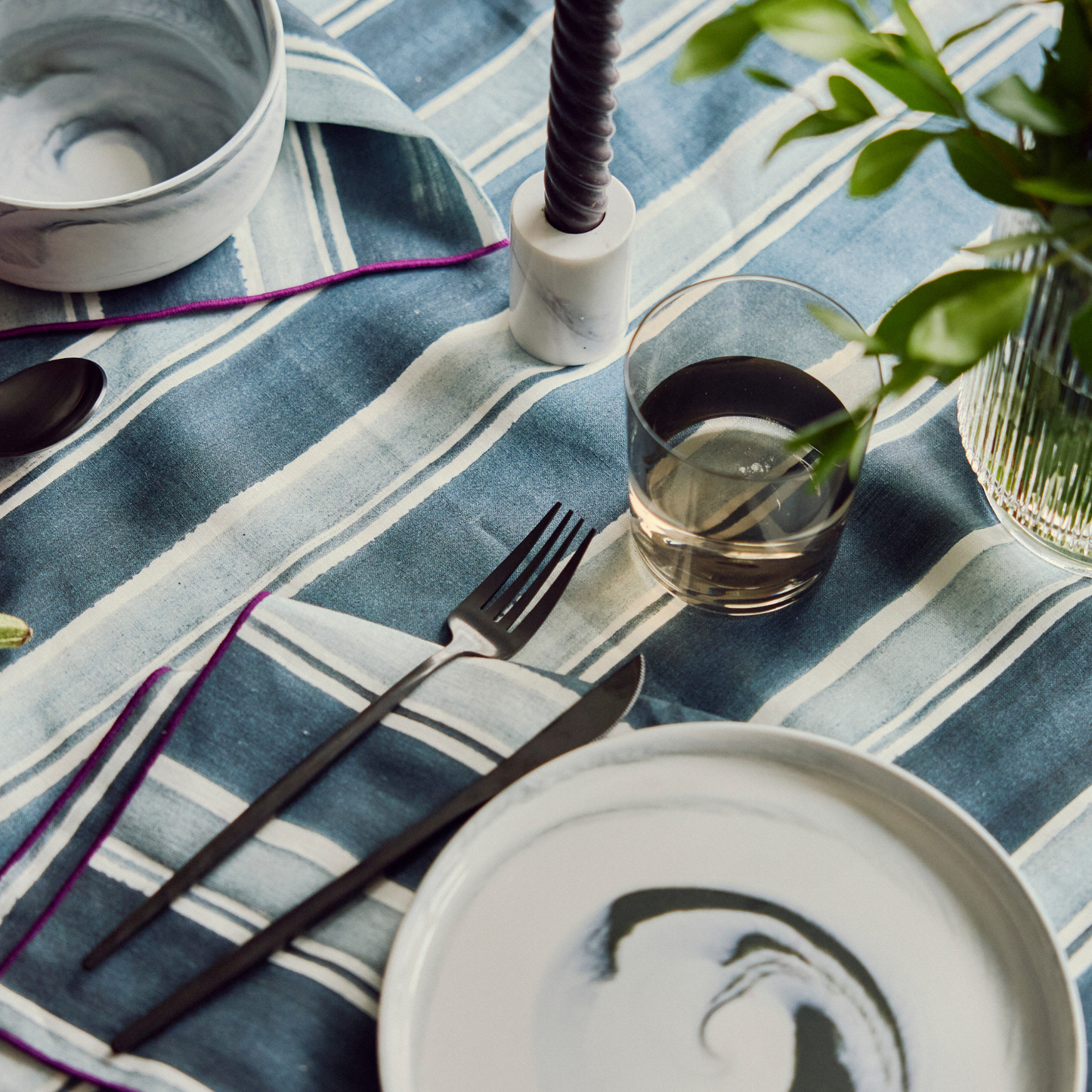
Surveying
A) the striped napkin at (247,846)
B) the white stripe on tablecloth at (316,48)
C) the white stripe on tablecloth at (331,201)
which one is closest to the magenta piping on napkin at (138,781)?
the striped napkin at (247,846)

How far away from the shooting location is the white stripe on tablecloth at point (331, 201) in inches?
23.2

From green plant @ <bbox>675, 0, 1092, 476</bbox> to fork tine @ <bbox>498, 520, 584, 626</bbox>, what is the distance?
204 mm

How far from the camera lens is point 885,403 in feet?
1.77

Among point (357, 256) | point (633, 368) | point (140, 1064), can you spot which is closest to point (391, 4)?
point (357, 256)

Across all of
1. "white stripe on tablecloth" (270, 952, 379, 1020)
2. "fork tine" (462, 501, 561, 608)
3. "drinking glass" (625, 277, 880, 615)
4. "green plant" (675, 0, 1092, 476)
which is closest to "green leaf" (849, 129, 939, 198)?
"green plant" (675, 0, 1092, 476)

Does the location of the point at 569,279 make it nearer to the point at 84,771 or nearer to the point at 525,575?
the point at 525,575

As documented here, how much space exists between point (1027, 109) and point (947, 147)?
3 cm

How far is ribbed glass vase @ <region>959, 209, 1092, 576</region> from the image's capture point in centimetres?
38

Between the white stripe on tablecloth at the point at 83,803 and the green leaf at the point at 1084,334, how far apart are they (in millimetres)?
352

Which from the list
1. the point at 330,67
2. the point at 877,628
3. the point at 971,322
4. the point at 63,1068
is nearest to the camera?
the point at 971,322

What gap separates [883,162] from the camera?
0.32 m

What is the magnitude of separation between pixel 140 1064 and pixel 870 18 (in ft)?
1.37

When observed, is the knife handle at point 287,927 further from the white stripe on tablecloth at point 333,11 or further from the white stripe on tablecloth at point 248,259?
the white stripe on tablecloth at point 333,11

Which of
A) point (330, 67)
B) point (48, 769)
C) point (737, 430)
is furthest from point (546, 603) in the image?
point (330, 67)
